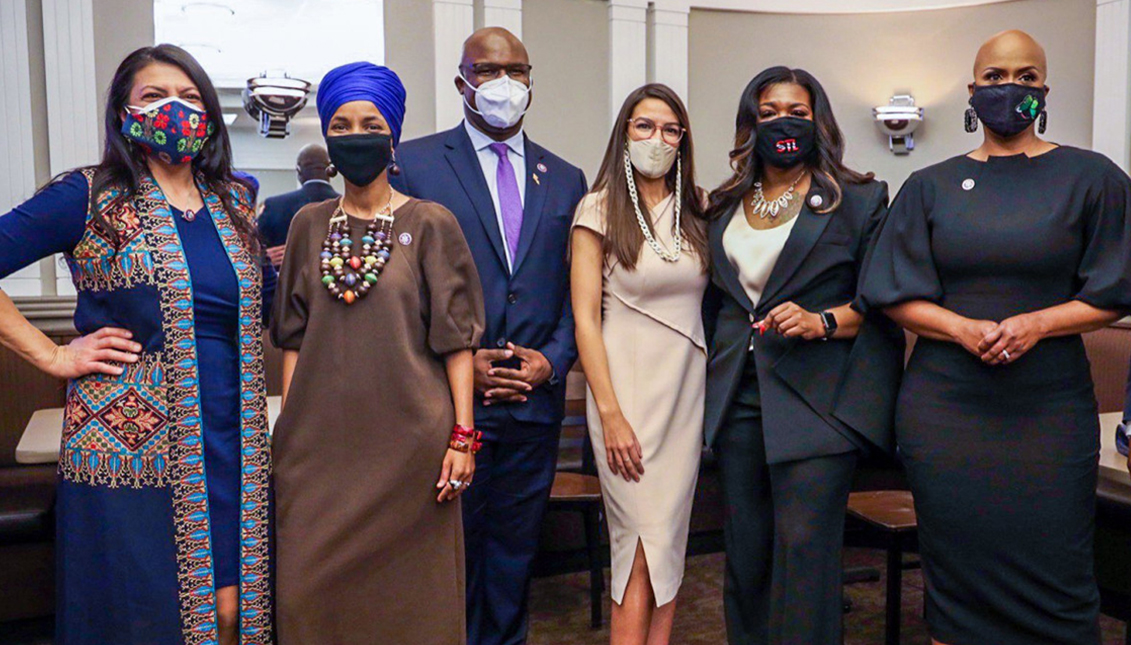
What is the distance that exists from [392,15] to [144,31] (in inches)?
52.3

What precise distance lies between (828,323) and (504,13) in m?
4.13

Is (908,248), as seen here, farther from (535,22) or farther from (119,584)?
(535,22)

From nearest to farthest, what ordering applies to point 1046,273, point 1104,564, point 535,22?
point 1046,273
point 1104,564
point 535,22

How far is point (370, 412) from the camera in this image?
72.8 inches

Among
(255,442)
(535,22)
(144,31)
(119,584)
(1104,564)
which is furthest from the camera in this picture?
(535,22)

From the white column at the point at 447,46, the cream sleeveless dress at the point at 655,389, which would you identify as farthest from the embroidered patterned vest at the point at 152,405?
the white column at the point at 447,46

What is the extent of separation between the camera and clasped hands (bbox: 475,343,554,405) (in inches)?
87.3

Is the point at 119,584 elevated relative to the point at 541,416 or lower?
lower

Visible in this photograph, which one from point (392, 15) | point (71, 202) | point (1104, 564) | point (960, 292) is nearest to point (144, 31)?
point (392, 15)

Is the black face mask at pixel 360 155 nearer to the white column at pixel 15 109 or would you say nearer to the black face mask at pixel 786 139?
the black face mask at pixel 786 139

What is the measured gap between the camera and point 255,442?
1.87 meters

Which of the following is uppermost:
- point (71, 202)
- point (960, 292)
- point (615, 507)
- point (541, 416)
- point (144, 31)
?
point (144, 31)

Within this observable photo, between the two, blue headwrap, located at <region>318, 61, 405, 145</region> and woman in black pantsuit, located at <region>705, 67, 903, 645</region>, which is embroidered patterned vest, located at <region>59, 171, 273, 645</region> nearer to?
blue headwrap, located at <region>318, 61, 405, 145</region>

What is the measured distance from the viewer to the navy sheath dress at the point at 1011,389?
1.98 meters
